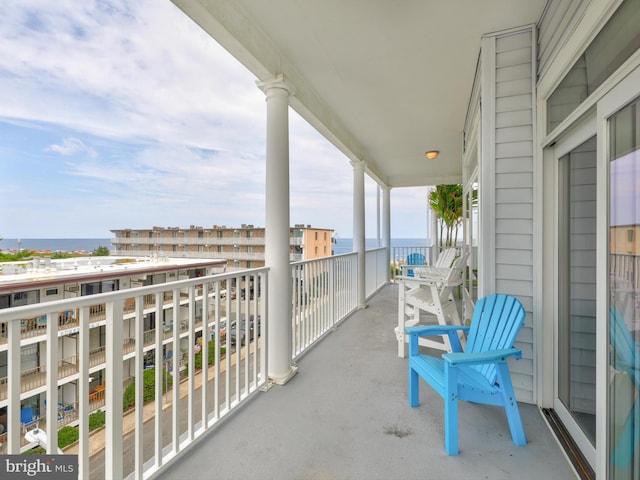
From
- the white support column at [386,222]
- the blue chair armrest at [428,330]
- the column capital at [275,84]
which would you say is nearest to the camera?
the blue chair armrest at [428,330]

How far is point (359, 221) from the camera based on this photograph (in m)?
4.97

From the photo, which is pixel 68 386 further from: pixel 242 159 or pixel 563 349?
pixel 242 159

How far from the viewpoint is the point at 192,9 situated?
170 cm

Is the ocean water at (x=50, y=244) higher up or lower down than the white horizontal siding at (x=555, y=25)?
lower down

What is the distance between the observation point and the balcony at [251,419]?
1271 mm

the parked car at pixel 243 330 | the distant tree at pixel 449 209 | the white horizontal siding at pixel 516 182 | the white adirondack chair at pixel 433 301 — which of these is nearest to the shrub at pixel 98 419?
the parked car at pixel 243 330

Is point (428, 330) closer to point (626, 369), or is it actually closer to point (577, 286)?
point (577, 286)

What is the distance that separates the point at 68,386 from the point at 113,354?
8.0 inches

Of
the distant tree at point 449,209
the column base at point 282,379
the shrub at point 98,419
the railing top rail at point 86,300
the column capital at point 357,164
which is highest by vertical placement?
the column capital at point 357,164

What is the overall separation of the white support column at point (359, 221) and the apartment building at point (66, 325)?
11.9ft

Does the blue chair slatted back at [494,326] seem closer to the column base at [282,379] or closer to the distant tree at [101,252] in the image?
the column base at [282,379]

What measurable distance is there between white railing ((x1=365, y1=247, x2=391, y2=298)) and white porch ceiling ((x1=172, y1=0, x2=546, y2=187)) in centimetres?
280

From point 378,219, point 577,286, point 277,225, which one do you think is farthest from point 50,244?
point 378,219

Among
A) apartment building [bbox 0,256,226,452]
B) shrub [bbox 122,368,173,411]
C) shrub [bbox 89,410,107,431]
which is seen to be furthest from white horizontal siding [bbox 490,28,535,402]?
shrub [bbox 89,410,107,431]
